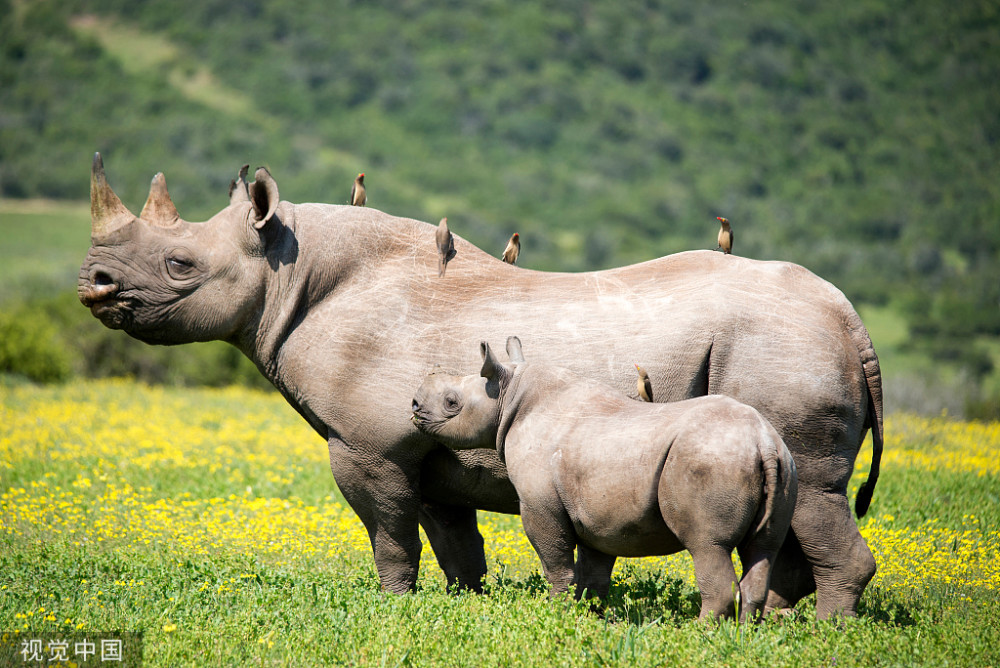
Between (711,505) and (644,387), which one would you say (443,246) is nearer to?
(644,387)

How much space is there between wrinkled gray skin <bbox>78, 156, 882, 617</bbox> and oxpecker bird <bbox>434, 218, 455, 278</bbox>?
67mm

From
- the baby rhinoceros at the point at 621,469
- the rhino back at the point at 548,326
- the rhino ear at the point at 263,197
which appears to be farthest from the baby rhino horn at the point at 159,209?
the baby rhinoceros at the point at 621,469

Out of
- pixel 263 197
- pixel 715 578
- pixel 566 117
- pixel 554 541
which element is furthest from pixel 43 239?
pixel 715 578

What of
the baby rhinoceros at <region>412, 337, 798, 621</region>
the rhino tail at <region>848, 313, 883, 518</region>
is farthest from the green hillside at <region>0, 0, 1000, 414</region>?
the baby rhinoceros at <region>412, 337, 798, 621</region>

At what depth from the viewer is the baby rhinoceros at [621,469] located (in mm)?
5770

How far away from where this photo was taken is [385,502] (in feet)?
23.4

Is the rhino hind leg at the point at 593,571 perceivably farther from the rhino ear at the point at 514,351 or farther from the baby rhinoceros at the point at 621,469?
the rhino ear at the point at 514,351

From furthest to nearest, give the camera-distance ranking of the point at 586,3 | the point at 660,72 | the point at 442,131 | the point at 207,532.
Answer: the point at 586,3 < the point at 660,72 < the point at 442,131 < the point at 207,532

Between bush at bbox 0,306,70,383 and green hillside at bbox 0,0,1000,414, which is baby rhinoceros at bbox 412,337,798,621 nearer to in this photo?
bush at bbox 0,306,70,383

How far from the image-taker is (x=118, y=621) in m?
6.91

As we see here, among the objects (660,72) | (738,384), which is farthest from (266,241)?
(660,72)

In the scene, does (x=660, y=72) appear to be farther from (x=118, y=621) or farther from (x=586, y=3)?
(x=118, y=621)

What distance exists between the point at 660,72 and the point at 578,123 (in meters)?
16.1

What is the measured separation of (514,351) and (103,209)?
293 cm
